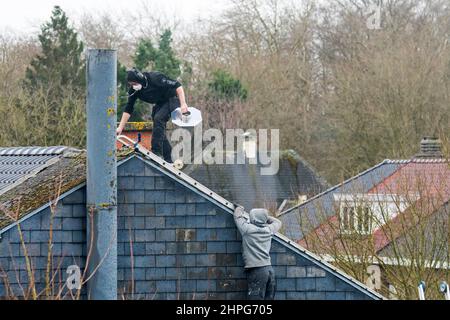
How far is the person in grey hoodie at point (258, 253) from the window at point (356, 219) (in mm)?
10275

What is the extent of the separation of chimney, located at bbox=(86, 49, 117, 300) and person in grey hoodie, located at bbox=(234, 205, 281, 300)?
154 cm

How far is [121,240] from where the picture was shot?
12438 millimetres

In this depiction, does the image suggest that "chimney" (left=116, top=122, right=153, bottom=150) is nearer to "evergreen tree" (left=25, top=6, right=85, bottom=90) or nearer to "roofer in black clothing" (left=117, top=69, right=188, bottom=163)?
"roofer in black clothing" (left=117, top=69, right=188, bottom=163)

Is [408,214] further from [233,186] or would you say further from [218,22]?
[218,22]

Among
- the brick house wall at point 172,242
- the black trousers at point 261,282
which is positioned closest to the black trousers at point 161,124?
the brick house wall at point 172,242

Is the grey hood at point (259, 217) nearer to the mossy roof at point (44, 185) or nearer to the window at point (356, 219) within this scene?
the mossy roof at point (44, 185)

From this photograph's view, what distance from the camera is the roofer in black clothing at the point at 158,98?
13602mm

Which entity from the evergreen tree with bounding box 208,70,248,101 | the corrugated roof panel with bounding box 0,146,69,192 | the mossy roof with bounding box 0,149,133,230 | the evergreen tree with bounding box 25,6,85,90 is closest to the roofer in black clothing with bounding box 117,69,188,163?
the mossy roof with bounding box 0,149,133,230

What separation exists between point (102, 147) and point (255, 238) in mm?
2056

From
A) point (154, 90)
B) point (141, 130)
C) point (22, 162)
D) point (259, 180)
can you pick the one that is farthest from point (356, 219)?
point (259, 180)

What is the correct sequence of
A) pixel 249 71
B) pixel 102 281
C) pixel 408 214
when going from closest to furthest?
pixel 102 281 < pixel 408 214 < pixel 249 71

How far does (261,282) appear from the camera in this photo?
1266 centimetres
